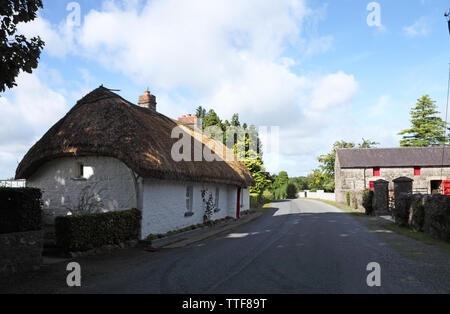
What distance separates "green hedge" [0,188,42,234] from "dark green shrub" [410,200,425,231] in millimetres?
14667

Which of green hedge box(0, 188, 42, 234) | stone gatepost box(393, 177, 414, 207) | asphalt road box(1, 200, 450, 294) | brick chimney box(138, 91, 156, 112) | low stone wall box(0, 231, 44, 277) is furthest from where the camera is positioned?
brick chimney box(138, 91, 156, 112)

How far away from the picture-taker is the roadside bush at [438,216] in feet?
36.9

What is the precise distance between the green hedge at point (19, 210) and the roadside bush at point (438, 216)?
13.1m

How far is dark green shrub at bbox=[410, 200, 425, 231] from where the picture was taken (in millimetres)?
13820

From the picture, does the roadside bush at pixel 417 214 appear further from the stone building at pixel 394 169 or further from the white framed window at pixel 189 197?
the stone building at pixel 394 169

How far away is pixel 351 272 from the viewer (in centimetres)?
720

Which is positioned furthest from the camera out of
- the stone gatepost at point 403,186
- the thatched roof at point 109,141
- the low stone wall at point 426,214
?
the stone gatepost at point 403,186

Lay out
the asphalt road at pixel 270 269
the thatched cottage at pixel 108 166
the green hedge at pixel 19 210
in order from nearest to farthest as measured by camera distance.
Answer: the asphalt road at pixel 270 269 < the green hedge at pixel 19 210 < the thatched cottage at pixel 108 166

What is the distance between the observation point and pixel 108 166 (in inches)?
475

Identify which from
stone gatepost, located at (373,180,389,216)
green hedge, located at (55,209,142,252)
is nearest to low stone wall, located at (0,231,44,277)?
green hedge, located at (55,209,142,252)

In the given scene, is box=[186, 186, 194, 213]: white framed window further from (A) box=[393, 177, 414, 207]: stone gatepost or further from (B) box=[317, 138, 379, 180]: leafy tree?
(B) box=[317, 138, 379, 180]: leafy tree

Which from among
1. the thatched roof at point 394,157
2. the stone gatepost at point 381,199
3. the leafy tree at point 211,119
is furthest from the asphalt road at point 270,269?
the thatched roof at point 394,157

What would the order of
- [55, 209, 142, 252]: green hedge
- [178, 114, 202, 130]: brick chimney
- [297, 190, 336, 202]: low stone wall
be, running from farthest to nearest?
[297, 190, 336, 202]: low stone wall, [178, 114, 202, 130]: brick chimney, [55, 209, 142, 252]: green hedge

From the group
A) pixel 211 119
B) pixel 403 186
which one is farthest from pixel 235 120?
pixel 403 186
